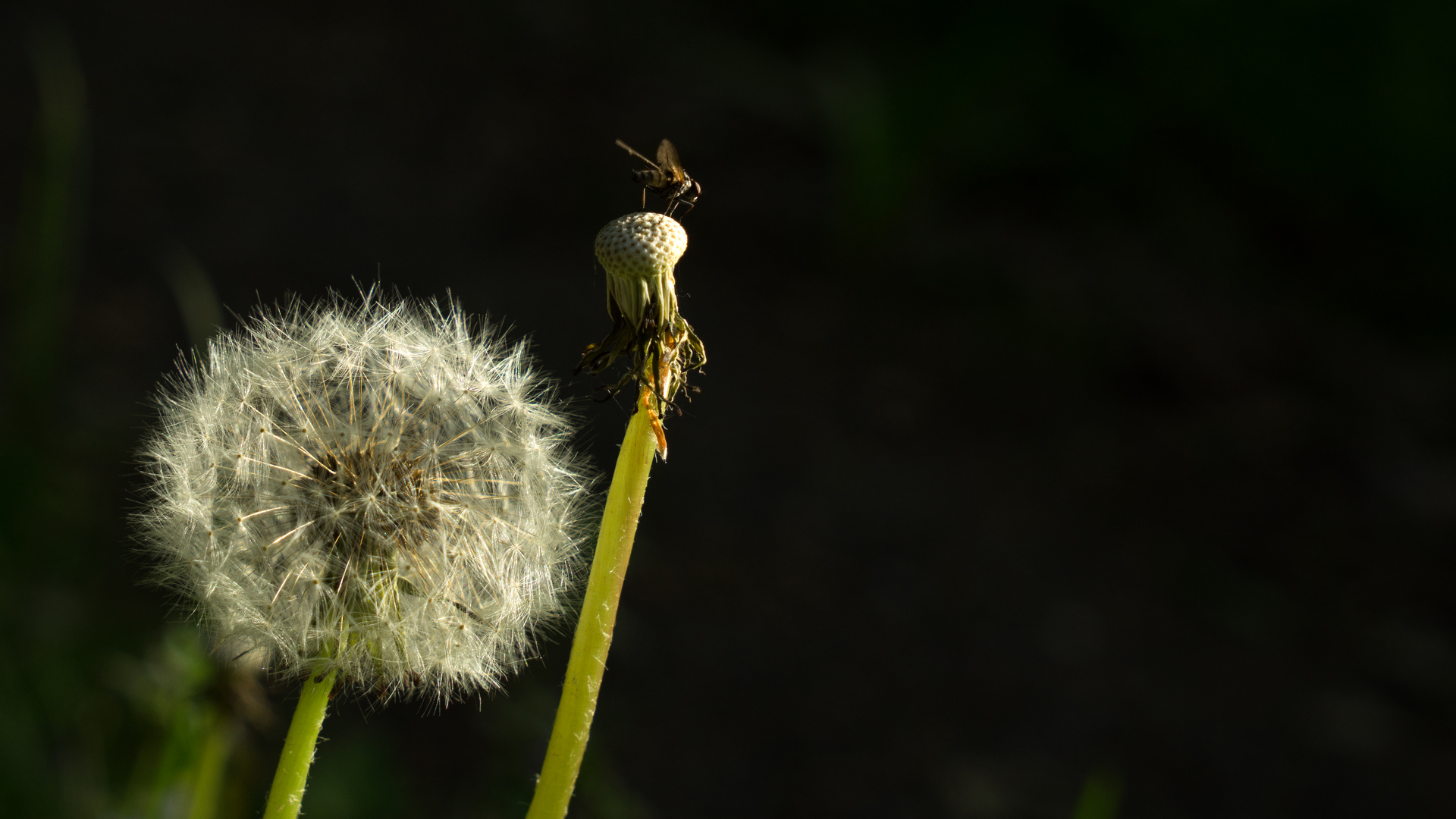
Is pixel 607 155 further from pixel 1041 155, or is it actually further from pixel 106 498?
pixel 106 498

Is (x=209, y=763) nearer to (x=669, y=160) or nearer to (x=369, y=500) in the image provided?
(x=369, y=500)

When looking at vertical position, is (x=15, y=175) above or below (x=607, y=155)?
below

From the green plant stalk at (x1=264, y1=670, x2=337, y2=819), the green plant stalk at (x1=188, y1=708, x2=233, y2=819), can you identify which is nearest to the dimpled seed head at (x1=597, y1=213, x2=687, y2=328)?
the green plant stalk at (x1=264, y1=670, x2=337, y2=819)

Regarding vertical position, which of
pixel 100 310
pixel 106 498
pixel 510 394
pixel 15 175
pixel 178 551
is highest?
pixel 15 175

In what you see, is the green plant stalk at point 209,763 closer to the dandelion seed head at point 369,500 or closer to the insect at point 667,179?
the dandelion seed head at point 369,500

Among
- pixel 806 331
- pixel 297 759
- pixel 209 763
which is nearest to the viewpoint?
pixel 297 759

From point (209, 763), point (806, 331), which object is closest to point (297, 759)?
point (209, 763)

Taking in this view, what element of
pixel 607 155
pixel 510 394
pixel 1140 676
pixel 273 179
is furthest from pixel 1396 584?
pixel 273 179
